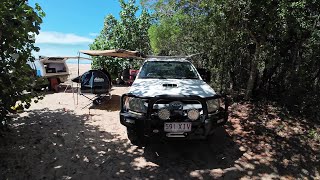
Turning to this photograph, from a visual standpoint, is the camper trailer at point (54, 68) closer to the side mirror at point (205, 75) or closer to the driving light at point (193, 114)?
the side mirror at point (205, 75)

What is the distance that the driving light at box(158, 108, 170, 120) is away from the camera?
4809 millimetres

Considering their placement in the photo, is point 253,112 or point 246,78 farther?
point 246,78

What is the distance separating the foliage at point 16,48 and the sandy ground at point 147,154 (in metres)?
0.98

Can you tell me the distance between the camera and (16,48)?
18.3ft

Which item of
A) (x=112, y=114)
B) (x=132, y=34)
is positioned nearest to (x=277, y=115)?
(x=112, y=114)

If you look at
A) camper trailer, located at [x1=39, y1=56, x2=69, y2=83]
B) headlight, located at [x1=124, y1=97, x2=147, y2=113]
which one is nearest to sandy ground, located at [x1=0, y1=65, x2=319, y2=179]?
headlight, located at [x1=124, y1=97, x2=147, y2=113]

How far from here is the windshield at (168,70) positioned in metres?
6.58

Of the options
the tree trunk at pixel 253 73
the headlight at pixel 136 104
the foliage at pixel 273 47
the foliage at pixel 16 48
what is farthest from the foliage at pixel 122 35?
the headlight at pixel 136 104

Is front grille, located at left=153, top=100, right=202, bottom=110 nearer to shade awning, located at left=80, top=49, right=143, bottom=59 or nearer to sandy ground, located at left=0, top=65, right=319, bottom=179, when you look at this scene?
sandy ground, located at left=0, top=65, right=319, bottom=179

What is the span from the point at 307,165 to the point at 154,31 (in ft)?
85.2

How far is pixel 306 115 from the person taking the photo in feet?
23.3

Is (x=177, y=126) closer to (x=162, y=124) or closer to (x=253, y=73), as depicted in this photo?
(x=162, y=124)

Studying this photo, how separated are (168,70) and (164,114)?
2165mm

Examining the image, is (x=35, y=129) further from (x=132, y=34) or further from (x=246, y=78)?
(x=132, y=34)
